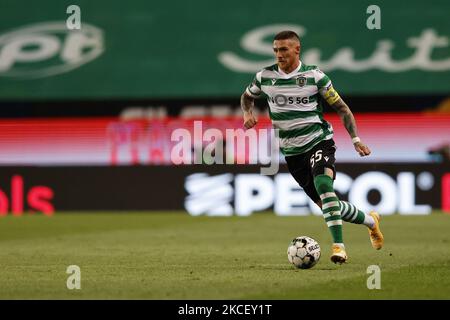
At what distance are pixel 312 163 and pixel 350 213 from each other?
677mm

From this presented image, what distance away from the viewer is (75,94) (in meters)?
24.5

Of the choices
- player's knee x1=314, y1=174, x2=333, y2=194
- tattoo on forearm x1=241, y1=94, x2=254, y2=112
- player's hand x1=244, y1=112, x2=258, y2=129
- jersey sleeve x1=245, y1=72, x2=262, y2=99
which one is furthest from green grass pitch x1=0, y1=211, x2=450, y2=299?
jersey sleeve x1=245, y1=72, x2=262, y2=99

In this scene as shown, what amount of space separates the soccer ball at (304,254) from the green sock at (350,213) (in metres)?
0.55

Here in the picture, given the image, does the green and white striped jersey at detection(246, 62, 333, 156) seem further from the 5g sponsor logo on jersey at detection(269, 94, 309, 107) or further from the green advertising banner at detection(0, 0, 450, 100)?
the green advertising banner at detection(0, 0, 450, 100)

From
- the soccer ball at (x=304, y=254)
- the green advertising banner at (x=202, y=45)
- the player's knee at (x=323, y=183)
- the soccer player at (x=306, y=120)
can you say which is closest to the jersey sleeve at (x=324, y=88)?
the soccer player at (x=306, y=120)

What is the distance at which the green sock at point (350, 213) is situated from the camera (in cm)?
1123

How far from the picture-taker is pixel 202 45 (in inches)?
956

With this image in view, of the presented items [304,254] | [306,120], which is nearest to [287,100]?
[306,120]

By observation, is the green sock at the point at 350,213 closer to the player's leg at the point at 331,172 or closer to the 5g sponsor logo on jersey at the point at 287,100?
the player's leg at the point at 331,172

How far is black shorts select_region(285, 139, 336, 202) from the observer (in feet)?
36.3

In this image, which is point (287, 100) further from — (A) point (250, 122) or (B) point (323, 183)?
(B) point (323, 183)

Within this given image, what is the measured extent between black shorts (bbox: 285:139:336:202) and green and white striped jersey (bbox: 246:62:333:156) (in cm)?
6

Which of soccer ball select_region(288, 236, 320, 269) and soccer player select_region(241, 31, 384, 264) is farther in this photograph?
soccer player select_region(241, 31, 384, 264)
